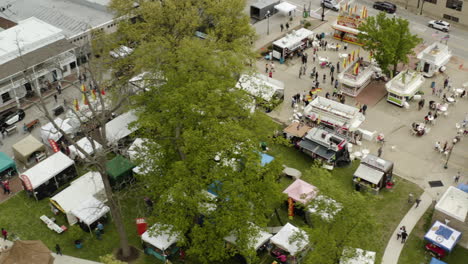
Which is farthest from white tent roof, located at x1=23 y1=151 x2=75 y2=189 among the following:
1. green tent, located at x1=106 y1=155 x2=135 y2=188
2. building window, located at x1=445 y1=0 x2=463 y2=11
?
building window, located at x1=445 y1=0 x2=463 y2=11

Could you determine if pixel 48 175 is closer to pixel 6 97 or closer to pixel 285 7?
pixel 6 97

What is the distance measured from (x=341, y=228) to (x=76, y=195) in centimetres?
2260

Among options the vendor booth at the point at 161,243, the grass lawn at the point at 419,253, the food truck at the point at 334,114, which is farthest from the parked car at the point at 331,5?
the vendor booth at the point at 161,243

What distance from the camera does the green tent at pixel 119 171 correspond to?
4572 centimetres

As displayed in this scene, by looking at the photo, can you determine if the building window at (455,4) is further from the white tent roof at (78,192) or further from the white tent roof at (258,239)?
the white tent roof at (78,192)

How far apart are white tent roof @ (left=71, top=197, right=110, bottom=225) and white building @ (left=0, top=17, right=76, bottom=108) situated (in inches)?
685

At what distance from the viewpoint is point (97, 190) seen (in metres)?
44.4

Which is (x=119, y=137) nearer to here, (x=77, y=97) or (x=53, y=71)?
(x=77, y=97)

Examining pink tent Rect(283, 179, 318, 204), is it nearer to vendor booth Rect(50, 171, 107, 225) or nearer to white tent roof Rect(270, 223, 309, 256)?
white tent roof Rect(270, 223, 309, 256)

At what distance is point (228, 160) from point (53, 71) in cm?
3246

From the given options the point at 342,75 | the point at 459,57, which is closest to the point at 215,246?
the point at 342,75

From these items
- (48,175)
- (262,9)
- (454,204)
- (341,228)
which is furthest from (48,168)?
(262,9)

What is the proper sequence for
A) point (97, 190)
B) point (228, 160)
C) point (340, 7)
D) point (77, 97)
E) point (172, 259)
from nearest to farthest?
1. point (228, 160)
2. point (172, 259)
3. point (97, 190)
4. point (77, 97)
5. point (340, 7)

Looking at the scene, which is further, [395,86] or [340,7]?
[340,7]
